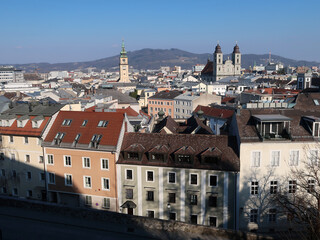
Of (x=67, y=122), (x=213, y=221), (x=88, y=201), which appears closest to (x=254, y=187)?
(x=213, y=221)

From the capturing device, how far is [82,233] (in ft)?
82.4

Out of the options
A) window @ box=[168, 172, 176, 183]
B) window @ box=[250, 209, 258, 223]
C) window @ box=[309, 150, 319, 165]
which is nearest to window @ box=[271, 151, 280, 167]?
window @ box=[309, 150, 319, 165]

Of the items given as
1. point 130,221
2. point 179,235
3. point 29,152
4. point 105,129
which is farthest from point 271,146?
point 29,152

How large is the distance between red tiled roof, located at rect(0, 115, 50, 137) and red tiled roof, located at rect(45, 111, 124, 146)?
1.07 metres

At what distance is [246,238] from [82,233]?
12.3m

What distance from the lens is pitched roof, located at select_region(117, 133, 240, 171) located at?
29.9m

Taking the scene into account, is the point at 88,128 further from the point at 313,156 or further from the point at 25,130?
the point at 313,156

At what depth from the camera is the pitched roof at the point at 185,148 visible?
2991 cm

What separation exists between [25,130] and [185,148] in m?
19.2

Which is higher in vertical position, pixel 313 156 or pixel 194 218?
pixel 313 156

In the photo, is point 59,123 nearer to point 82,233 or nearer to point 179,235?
point 82,233

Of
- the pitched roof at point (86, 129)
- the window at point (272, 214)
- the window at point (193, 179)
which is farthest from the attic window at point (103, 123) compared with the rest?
the window at point (272, 214)

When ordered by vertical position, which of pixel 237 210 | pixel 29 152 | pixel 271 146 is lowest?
pixel 237 210

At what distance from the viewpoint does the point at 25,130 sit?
37.6 m
